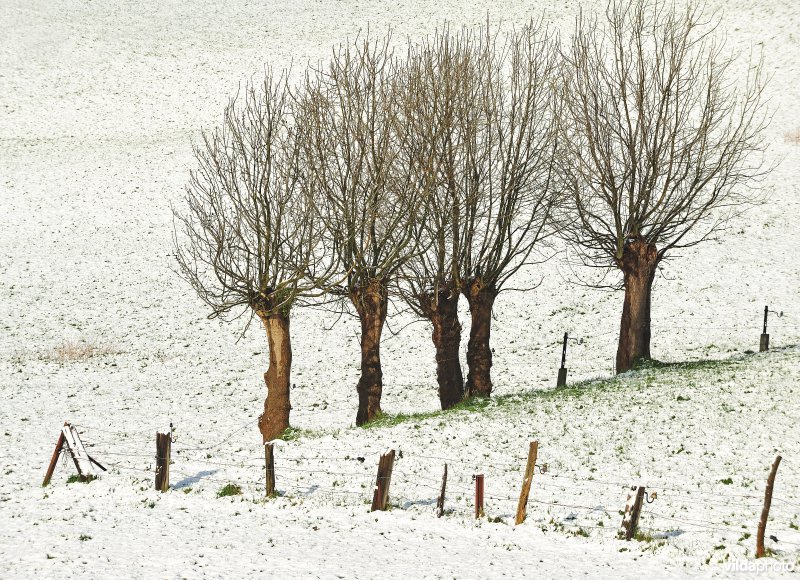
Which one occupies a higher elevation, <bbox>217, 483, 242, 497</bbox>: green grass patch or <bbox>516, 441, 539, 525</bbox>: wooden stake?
<bbox>516, 441, 539, 525</bbox>: wooden stake

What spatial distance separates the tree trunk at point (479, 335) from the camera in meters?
23.4

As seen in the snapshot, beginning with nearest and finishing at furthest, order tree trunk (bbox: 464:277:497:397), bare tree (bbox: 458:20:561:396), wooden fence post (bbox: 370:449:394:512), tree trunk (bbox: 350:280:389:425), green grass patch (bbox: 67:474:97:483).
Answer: wooden fence post (bbox: 370:449:394:512) → green grass patch (bbox: 67:474:97:483) → tree trunk (bbox: 350:280:389:425) → bare tree (bbox: 458:20:561:396) → tree trunk (bbox: 464:277:497:397)

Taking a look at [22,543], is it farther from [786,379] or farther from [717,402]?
[786,379]

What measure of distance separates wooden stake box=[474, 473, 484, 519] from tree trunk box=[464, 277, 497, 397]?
9.09 m

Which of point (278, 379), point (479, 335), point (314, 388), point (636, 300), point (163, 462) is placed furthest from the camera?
point (314, 388)

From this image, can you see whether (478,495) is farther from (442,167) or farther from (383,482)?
(442,167)

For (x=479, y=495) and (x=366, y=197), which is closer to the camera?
(x=479, y=495)

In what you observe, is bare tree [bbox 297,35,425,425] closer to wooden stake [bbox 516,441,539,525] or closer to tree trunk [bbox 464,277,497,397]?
tree trunk [bbox 464,277,497,397]

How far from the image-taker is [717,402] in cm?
2069

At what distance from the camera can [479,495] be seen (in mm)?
14648

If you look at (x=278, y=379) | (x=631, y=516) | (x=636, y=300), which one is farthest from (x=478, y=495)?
(x=636, y=300)

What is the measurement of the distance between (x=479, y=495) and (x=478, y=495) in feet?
0.06

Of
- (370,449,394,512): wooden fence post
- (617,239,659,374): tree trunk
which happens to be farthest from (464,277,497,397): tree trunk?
(370,449,394,512): wooden fence post

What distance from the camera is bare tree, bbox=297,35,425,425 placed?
21.2 m
